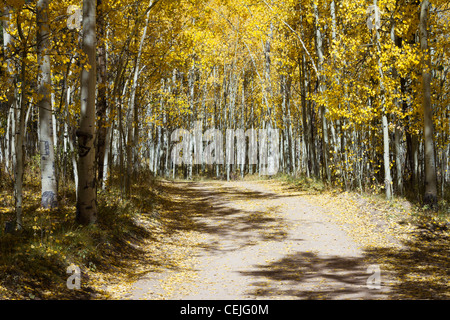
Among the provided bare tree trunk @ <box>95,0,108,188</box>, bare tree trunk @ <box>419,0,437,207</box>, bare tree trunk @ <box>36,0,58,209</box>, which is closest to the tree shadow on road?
bare tree trunk @ <box>419,0,437,207</box>

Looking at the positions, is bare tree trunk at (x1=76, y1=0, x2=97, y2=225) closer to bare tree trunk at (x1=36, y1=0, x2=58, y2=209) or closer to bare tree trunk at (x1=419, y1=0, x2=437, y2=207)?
bare tree trunk at (x1=36, y1=0, x2=58, y2=209)

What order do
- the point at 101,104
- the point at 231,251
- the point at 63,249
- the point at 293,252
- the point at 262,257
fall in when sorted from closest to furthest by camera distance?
the point at 63,249 < the point at 262,257 < the point at 293,252 < the point at 231,251 < the point at 101,104

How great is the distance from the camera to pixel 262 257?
27.3 feet

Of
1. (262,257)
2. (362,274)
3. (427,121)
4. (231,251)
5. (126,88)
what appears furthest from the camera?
(126,88)

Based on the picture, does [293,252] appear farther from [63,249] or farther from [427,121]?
[427,121]

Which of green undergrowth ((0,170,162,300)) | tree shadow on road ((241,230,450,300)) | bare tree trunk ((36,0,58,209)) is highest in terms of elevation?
bare tree trunk ((36,0,58,209))

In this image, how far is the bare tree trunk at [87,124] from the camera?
25.0 feet

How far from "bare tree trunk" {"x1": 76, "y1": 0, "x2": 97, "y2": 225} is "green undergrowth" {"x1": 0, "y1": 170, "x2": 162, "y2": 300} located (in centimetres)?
43

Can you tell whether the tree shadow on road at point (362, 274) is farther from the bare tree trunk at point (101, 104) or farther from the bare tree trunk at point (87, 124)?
the bare tree trunk at point (101, 104)

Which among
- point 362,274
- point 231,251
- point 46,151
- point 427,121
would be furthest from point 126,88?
point 362,274

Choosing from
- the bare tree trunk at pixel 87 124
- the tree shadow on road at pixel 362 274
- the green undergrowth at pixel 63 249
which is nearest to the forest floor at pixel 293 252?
the tree shadow on road at pixel 362 274

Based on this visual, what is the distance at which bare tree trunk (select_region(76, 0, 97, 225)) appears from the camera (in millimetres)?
7613

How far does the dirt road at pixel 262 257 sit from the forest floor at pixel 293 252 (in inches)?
0.7

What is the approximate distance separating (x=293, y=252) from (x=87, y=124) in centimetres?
493
